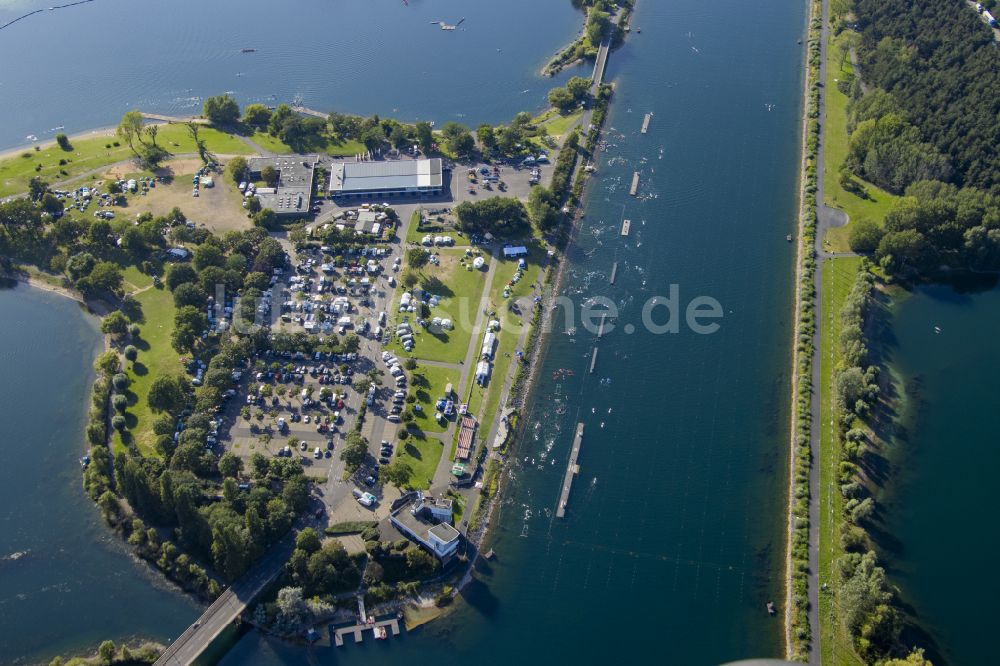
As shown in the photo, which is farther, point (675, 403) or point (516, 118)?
point (516, 118)

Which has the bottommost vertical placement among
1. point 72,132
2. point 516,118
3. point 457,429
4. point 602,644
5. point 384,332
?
point 602,644

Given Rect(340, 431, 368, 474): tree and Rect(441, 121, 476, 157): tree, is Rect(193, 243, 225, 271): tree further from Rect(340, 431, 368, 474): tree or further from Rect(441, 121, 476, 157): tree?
Rect(441, 121, 476, 157): tree

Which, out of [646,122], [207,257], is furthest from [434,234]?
[646,122]

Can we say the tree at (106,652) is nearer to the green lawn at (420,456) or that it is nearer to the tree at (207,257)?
the green lawn at (420,456)

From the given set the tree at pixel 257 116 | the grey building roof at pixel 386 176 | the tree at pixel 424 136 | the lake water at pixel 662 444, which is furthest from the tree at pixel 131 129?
the lake water at pixel 662 444

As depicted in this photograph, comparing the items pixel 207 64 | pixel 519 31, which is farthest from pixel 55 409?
pixel 519 31

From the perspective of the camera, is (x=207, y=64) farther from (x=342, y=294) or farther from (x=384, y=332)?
(x=384, y=332)

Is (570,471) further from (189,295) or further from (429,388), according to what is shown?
(189,295)
